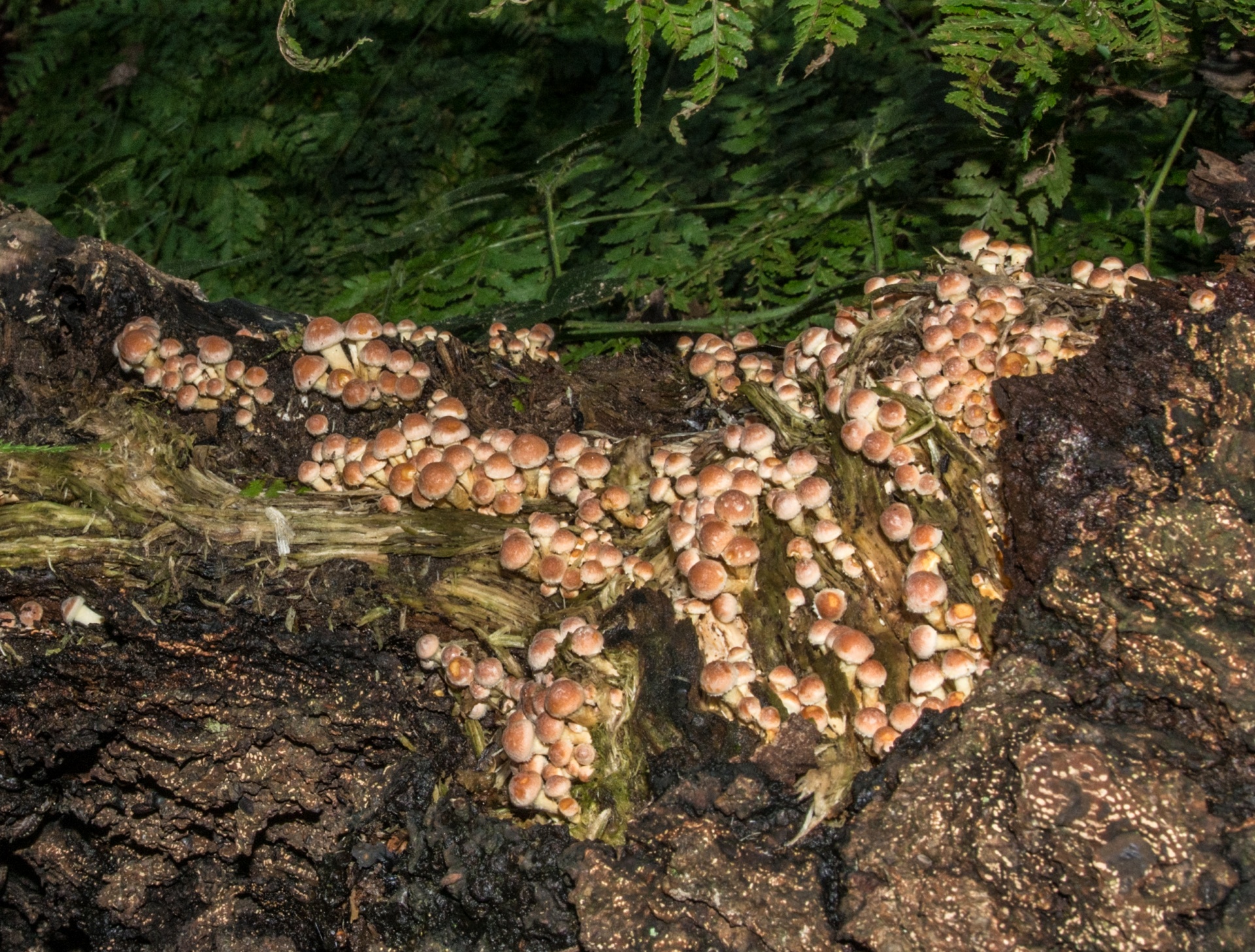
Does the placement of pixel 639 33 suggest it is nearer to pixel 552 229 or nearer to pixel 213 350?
pixel 552 229

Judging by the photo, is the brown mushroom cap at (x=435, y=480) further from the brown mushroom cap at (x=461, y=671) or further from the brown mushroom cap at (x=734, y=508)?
the brown mushroom cap at (x=734, y=508)

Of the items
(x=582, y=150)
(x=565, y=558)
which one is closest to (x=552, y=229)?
(x=582, y=150)

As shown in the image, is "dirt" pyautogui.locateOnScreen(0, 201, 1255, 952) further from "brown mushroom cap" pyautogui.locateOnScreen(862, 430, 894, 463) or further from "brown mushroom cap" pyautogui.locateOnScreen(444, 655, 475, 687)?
"brown mushroom cap" pyautogui.locateOnScreen(862, 430, 894, 463)

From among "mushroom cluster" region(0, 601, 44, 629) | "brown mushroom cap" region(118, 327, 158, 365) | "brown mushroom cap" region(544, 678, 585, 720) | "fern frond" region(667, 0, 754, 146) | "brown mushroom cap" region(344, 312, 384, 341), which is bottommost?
"brown mushroom cap" region(544, 678, 585, 720)

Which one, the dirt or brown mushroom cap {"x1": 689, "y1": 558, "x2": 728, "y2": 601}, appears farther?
brown mushroom cap {"x1": 689, "y1": 558, "x2": 728, "y2": 601}

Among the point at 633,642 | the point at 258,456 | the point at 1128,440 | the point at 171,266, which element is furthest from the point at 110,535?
the point at 1128,440

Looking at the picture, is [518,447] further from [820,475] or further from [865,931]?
[865,931]

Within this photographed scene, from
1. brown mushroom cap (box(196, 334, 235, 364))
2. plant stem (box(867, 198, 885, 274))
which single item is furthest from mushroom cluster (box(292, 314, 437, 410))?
plant stem (box(867, 198, 885, 274))
